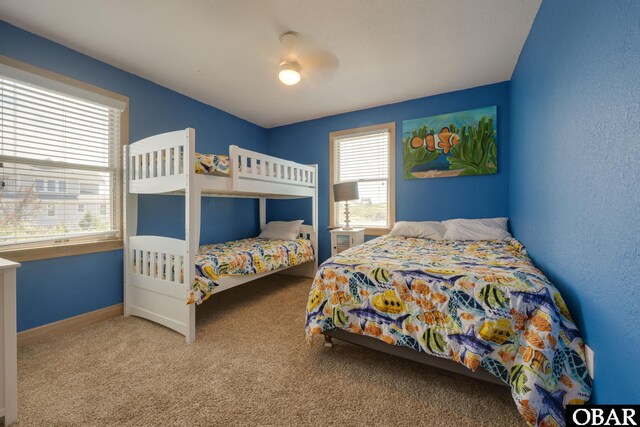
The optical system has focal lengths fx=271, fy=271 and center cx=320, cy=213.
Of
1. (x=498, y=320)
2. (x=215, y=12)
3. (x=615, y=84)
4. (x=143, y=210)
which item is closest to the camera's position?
(x=615, y=84)

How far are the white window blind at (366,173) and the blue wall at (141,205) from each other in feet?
5.08

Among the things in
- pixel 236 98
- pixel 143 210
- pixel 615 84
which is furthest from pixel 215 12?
pixel 615 84

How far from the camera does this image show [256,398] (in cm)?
137

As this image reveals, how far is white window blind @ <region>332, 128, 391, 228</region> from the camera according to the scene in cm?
354

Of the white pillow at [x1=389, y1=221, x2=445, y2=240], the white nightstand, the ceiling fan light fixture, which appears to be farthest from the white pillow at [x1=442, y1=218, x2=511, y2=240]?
the ceiling fan light fixture

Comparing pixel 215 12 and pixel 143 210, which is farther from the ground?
pixel 215 12

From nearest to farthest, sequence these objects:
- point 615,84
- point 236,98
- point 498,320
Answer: point 615,84 → point 498,320 → point 236,98

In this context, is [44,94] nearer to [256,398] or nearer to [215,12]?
[215,12]

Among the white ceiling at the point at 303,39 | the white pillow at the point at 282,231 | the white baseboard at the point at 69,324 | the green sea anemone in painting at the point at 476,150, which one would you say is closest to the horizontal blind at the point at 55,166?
the white ceiling at the point at 303,39

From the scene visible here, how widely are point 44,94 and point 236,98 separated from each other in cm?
167

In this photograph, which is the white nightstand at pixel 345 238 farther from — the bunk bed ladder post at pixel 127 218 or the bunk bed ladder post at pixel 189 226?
the bunk bed ladder post at pixel 127 218

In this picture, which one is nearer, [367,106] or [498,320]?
[498,320]

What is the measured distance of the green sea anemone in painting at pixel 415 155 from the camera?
321 centimetres

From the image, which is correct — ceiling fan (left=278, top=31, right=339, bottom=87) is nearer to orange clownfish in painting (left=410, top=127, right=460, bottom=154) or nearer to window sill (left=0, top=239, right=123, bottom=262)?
orange clownfish in painting (left=410, top=127, right=460, bottom=154)
